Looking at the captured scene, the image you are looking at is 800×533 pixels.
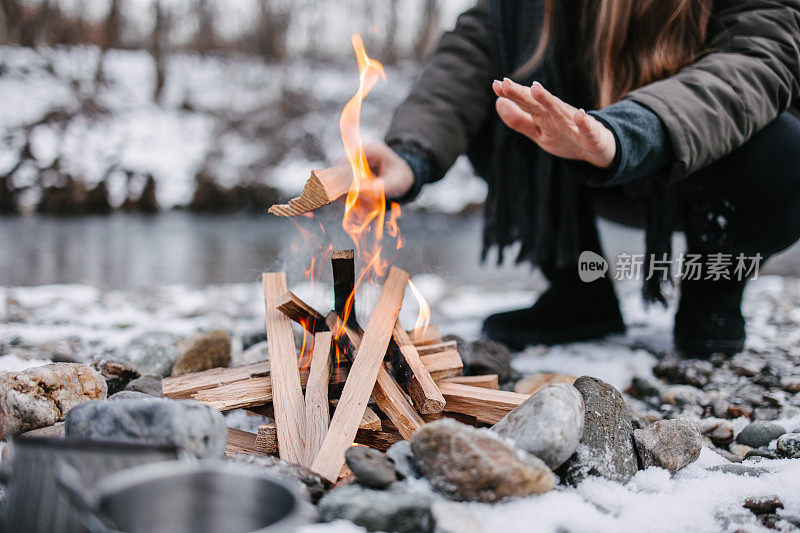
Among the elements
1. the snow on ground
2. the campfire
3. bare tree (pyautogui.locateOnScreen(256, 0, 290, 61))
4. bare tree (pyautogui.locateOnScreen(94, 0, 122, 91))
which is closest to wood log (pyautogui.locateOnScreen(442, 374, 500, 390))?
the campfire

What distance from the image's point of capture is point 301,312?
56.9 inches

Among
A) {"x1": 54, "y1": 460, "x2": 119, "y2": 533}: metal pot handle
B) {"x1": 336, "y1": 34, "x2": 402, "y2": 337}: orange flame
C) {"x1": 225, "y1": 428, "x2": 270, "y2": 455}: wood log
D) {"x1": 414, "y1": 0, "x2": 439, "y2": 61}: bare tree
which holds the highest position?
{"x1": 414, "y1": 0, "x2": 439, "y2": 61}: bare tree

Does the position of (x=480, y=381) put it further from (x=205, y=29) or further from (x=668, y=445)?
(x=205, y=29)

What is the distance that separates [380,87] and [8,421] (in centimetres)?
1225

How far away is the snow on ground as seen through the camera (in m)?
0.99

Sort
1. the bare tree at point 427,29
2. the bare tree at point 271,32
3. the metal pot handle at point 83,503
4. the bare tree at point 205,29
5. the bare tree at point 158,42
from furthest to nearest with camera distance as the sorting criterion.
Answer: the bare tree at point 427,29, the bare tree at point 271,32, the bare tree at point 205,29, the bare tree at point 158,42, the metal pot handle at point 83,503

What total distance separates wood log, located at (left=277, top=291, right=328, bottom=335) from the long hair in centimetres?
126

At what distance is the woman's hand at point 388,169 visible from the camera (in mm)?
1892

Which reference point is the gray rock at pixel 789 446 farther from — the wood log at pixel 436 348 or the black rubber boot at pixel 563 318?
the black rubber boot at pixel 563 318

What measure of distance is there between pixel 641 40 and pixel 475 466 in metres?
1.71

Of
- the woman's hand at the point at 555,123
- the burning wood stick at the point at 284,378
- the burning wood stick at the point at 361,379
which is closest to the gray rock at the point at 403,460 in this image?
the burning wood stick at the point at 361,379

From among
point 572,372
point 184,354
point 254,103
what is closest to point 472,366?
point 572,372

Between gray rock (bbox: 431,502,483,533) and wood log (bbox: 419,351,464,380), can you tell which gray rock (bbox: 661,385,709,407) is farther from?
gray rock (bbox: 431,502,483,533)

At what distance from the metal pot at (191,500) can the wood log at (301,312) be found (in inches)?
27.8
